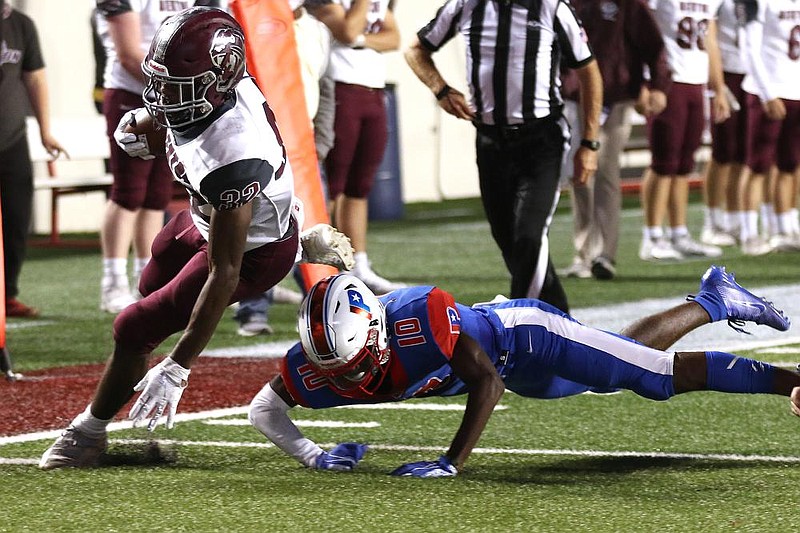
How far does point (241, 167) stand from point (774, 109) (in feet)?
22.9

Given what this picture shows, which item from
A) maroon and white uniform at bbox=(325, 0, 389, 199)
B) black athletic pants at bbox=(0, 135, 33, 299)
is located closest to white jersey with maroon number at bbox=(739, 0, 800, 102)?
maroon and white uniform at bbox=(325, 0, 389, 199)

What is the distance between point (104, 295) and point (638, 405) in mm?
3650

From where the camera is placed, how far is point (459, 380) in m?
4.29

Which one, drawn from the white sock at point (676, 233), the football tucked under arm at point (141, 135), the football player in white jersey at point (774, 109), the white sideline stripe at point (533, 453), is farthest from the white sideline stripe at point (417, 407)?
the football player in white jersey at point (774, 109)

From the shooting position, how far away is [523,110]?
612 cm

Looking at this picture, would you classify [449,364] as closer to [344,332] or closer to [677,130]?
[344,332]

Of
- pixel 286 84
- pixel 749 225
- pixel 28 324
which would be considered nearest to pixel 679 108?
pixel 749 225

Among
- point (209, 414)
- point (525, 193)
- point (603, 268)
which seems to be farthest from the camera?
point (603, 268)

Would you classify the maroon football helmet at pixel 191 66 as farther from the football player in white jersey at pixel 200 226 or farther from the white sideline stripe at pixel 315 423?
the white sideline stripe at pixel 315 423

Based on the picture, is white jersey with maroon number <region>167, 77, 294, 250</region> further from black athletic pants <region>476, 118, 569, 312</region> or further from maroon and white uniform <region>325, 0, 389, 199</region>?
maroon and white uniform <region>325, 0, 389, 199</region>

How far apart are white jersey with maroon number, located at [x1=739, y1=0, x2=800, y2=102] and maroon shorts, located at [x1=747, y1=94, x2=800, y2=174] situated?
15cm

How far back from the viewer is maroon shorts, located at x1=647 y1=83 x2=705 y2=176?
995 centimetres

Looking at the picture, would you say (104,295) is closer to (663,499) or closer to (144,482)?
(144,482)

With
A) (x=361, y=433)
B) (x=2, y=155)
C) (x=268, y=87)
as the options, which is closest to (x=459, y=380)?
(x=361, y=433)
